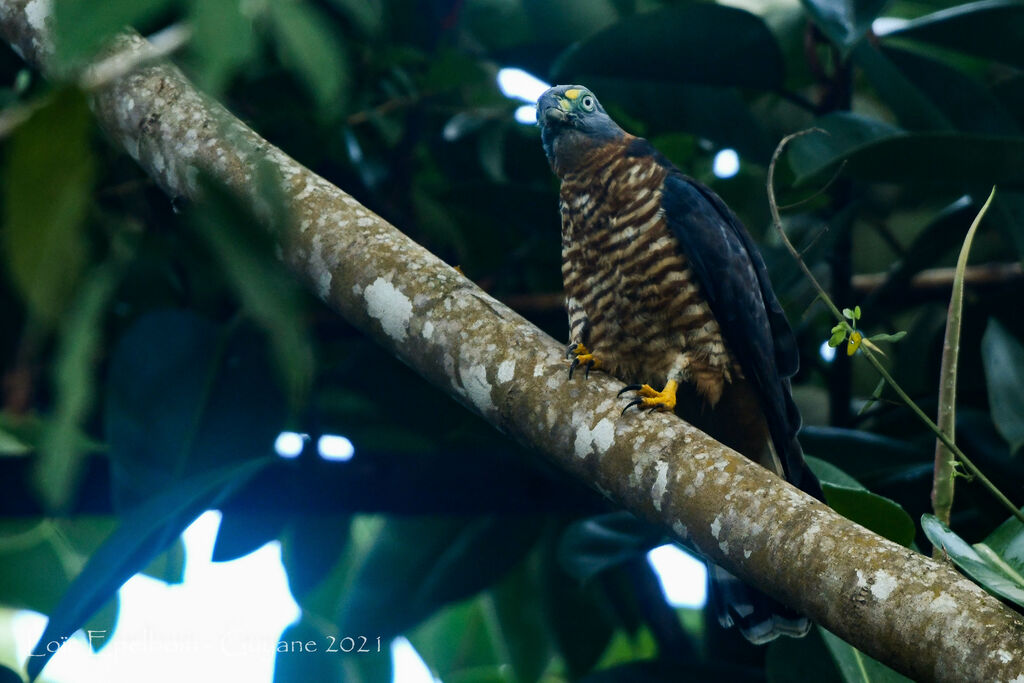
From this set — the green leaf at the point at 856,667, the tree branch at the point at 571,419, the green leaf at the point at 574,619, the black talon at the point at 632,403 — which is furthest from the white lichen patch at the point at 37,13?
the green leaf at the point at 574,619

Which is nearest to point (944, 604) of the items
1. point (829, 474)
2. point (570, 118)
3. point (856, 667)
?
point (856, 667)

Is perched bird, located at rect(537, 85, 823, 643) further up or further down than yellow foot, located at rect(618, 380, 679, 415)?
further up

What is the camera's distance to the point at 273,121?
2.37 m

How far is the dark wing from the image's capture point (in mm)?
1843

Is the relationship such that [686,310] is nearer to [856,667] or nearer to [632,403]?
[632,403]

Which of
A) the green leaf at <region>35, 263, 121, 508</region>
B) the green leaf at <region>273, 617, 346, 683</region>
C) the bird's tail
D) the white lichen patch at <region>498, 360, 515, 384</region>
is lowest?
the green leaf at <region>35, 263, 121, 508</region>

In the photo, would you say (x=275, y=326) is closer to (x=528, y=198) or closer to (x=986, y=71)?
(x=528, y=198)

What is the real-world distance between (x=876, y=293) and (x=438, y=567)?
1.39 metres

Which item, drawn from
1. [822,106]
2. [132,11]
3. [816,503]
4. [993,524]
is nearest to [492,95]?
[822,106]

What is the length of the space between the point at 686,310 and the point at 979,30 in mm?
1027

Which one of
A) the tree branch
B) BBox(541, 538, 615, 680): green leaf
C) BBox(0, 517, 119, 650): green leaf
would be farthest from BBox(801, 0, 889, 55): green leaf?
BBox(0, 517, 119, 650): green leaf

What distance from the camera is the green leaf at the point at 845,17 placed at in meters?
1.87

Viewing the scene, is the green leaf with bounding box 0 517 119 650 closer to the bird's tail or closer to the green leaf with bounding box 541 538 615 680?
the green leaf with bounding box 541 538 615 680

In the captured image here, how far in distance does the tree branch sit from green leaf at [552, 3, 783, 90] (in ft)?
3.06
